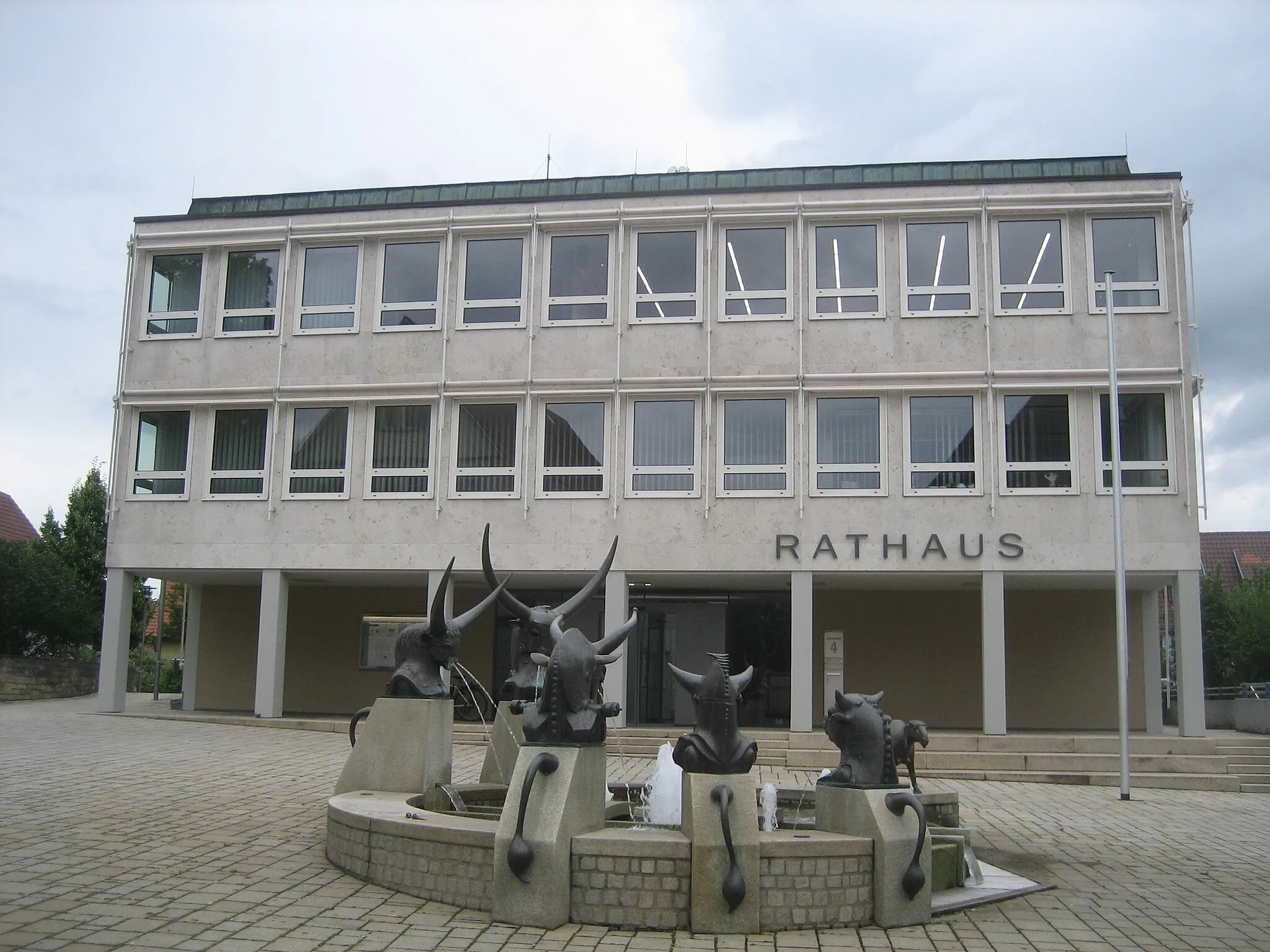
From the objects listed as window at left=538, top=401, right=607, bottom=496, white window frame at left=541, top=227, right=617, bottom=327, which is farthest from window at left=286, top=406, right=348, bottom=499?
white window frame at left=541, top=227, right=617, bottom=327

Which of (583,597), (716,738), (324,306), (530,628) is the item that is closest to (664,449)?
(324,306)

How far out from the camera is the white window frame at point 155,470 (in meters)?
25.0

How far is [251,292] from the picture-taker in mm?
25594

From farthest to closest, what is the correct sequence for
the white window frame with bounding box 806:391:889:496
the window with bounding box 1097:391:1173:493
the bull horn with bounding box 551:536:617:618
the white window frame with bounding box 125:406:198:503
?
the white window frame with bounding box 125:406:198:503, the white window frame with bounding box 806:391:889:496, the window with bounding box 1097:391:1173:493, the bull horn with bounding box 551:536:617:618

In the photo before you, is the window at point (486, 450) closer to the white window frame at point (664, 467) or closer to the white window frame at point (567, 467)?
the white window frame at point (567, 467)

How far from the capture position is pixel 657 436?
77.2 ft

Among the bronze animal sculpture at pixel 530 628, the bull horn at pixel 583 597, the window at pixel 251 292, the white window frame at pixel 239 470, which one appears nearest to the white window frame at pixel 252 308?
the window at pixel 251 292

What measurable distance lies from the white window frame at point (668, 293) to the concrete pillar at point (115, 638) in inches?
463

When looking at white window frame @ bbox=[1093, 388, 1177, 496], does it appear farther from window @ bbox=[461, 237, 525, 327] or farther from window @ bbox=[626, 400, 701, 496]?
window @ bbox=[461, 237, 525, 327]

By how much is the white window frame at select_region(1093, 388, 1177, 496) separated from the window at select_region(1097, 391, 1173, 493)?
1 cm

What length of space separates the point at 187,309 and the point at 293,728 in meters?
9.12

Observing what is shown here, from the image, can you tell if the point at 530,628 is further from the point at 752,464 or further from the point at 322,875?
the point at 752,464

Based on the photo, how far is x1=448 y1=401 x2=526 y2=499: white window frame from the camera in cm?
2370

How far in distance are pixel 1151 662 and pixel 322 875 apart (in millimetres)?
19430
